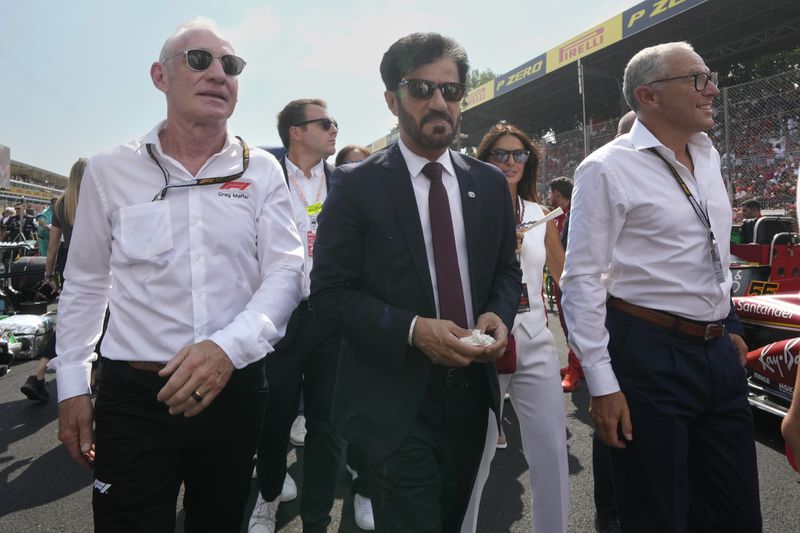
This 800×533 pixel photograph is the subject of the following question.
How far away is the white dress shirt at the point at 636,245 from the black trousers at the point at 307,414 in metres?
1.34

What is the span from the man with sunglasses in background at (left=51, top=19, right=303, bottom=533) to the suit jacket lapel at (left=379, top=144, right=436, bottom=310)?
38 cm

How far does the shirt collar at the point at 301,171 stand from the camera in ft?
11.0

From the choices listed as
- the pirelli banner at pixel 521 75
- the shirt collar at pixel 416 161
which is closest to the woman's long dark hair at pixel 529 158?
the shirt collar at pixel 416 161

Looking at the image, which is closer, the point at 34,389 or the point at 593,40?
the point at 34,389

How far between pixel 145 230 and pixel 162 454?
0.69 m

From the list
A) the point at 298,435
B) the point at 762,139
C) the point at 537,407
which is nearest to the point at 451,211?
the point at 537,407

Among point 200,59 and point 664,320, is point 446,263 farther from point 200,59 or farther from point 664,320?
point 200,59

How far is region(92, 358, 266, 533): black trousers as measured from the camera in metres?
1.56

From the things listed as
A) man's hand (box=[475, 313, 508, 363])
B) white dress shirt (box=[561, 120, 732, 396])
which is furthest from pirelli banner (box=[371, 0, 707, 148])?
man's hand (box=[475, 313, 508, 363])

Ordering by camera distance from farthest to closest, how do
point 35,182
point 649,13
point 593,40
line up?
point 35,182
point 593,40
point 649,13

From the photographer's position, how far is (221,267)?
66.5 inches

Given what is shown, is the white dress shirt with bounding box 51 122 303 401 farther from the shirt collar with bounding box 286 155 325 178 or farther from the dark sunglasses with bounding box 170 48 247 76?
the shirt collar with bounding box 286 155 325 178

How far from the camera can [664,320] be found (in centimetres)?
191

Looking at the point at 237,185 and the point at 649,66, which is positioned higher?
the point at 649,66
